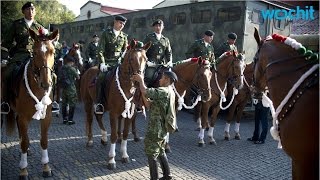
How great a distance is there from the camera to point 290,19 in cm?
1309

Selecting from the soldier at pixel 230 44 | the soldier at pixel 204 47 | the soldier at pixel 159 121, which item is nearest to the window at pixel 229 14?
the soldier at pixel 230 44

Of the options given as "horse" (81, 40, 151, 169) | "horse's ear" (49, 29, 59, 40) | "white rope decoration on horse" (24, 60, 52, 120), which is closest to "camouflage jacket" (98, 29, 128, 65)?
"horse" (81, 40, 151, 169)

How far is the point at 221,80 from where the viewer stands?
8180mm

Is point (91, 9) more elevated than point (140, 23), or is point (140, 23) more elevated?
point (91, 9)

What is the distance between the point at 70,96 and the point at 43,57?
5.03 m

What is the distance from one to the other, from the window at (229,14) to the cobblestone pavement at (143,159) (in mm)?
4554

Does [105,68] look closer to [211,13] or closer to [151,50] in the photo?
[151,50]

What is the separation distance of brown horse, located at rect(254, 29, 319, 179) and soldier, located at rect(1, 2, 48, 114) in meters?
4.21

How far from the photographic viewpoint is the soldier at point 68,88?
966 cm

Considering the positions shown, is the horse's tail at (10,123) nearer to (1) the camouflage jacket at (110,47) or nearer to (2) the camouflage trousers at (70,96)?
(1) the camouflage jacket at (110,47)

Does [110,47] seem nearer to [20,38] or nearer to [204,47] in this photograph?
[20,38]

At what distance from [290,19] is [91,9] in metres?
27.7

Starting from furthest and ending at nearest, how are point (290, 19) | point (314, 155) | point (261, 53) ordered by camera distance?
point (290, 19)
point (261, 53)
point (314, 155)

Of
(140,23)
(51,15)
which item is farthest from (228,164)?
(51,15)
